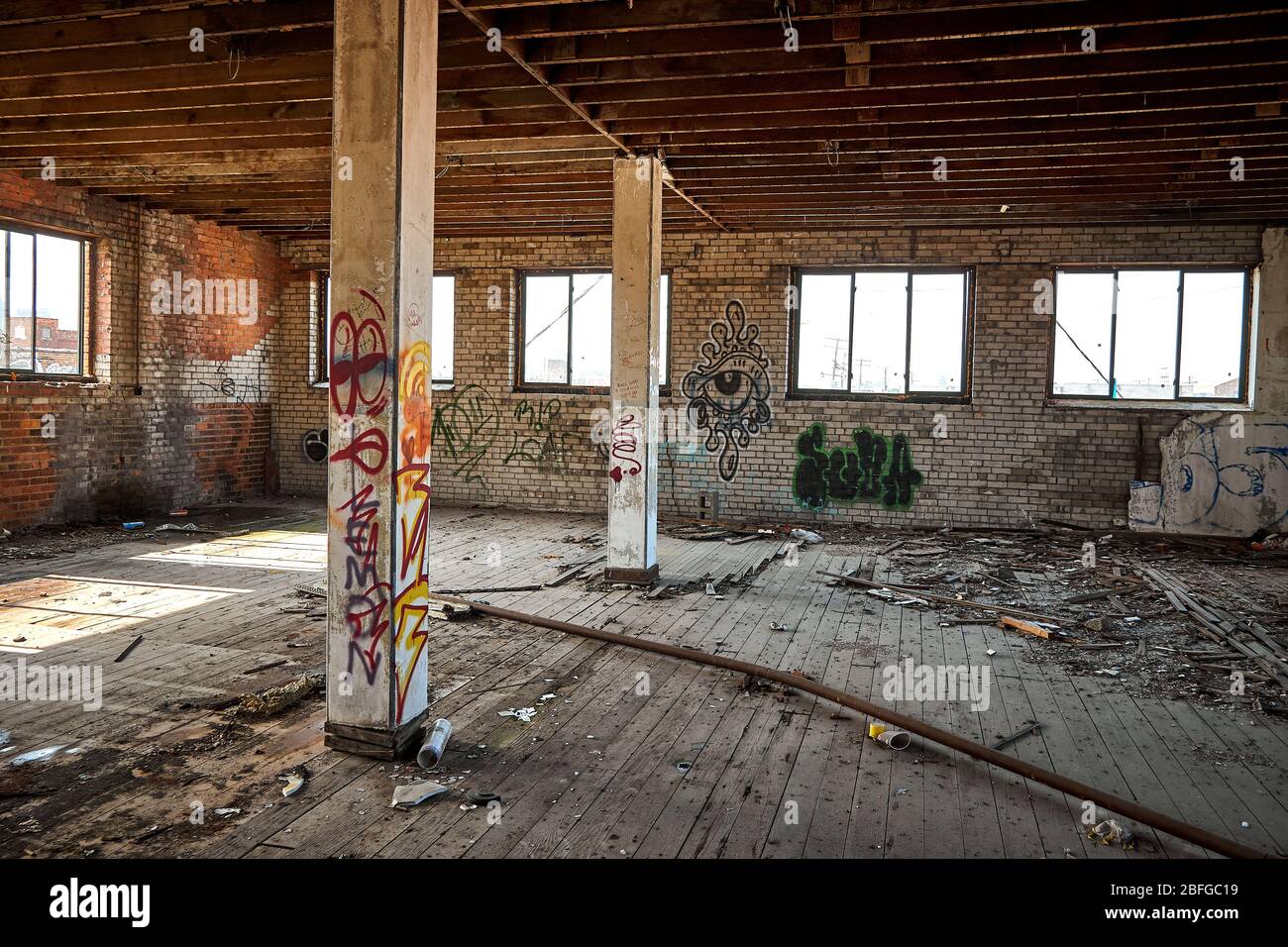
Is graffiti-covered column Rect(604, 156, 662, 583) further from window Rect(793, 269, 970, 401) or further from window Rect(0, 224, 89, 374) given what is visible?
window Rect(0, 224, 89, 374)

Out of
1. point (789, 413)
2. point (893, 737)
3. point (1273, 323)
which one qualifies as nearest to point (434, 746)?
point (893, 737)

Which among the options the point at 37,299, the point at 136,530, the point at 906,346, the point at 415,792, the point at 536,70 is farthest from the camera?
the point at 906,346

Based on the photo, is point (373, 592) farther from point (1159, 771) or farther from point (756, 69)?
point (756, 69)

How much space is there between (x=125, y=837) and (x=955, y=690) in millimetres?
3999

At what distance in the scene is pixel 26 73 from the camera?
667 cm

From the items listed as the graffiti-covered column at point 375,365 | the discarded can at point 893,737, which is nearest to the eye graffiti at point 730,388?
the discarded can at point 893,737

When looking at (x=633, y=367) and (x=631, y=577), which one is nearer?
(x=633, y=367)

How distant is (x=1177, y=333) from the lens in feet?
33.6

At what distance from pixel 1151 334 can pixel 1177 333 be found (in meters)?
0.27

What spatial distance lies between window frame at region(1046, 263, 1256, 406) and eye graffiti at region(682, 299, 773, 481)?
3.35m

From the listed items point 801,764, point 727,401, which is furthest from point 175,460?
point 801,764

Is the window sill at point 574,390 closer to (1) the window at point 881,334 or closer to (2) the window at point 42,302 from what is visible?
(1) the window at point 881,334

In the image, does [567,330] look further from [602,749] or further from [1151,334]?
[602,749]

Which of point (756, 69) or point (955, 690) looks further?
point (756, 69)
